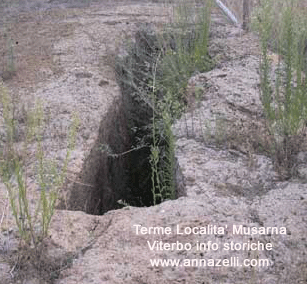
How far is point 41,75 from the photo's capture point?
3736 millimetres

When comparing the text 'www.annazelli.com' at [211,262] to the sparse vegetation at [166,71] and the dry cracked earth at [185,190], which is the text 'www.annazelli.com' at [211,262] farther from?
the sparse vegetation at [166,71]

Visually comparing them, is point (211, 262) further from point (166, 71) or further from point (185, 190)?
point (166, 71)

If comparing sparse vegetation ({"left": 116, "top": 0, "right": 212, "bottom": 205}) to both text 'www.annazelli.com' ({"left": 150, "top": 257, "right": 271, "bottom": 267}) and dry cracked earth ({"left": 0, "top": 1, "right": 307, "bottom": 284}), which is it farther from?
text 'www.annazelli.com' ({"left": 150, "top": 257, "right": 271, "bottom": 267})

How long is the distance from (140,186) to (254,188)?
1458 millimetres

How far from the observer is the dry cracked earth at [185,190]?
6.64 ft

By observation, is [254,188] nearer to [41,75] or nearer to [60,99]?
[60,99]

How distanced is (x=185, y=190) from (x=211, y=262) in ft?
1.67

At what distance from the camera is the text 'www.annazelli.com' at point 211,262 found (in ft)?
6.61

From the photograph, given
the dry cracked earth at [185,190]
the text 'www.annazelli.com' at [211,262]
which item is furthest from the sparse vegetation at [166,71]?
the text 'www.annazelli.com' at [211,262]

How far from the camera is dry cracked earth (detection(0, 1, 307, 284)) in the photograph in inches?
79.7

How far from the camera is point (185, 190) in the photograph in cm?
247

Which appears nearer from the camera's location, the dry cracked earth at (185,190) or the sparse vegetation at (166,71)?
the dry cracked earth at (185,190)

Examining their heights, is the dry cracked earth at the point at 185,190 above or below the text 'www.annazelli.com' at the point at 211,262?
above

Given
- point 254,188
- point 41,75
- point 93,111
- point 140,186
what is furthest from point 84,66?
point 254,188
